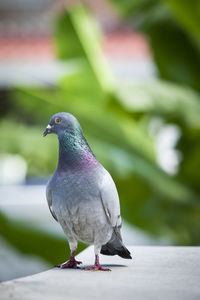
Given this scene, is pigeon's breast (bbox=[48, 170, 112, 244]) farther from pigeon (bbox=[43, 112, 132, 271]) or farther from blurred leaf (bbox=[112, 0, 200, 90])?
blurred leaf (bbox=[112, 0, 200, 90])

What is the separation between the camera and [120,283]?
60 centimetres

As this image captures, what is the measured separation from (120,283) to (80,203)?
11cm

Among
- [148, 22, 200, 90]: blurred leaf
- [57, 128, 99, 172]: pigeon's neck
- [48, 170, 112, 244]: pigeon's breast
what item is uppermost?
[148, 22, 200, 90]: blurred leaf

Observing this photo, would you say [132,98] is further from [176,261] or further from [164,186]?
[176,261]

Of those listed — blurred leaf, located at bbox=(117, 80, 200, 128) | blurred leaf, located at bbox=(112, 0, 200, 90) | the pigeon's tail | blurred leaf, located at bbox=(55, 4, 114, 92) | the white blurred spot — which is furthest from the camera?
the white blurred spot

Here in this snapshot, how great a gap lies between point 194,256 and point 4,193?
1833 millimetres

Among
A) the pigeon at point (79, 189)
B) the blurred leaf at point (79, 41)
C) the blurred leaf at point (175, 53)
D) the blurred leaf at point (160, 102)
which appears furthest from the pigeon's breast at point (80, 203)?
the blurred leaf at point (175, 53)

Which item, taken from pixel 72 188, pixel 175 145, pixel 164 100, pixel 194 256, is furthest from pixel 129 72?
pixel 72 188

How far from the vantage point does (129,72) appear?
3207 mm

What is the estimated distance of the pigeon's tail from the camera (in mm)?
653

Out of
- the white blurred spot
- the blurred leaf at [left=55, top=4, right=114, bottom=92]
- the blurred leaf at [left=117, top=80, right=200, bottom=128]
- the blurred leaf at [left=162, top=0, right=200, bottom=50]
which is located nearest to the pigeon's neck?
the blurred leaf at [left=117, top=80, right=200, bottom=128]

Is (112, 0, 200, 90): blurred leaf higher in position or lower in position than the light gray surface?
higher

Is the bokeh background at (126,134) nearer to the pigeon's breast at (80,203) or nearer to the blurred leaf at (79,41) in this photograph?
the blurred leaf at (79,41)

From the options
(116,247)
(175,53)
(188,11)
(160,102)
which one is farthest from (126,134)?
(116,247)
